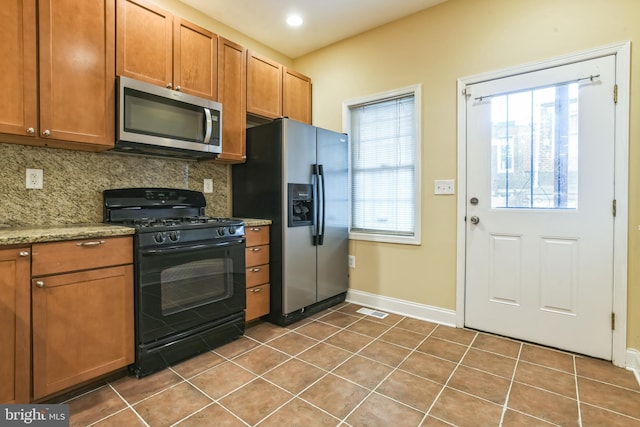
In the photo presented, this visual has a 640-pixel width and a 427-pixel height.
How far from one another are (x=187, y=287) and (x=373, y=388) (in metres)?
1.32

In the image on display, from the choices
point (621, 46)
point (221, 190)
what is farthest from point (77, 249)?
point (621, 46)

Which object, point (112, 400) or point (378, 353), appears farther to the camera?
point (378, 353)

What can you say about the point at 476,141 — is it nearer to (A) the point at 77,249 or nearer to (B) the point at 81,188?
(A) the point at 77,249

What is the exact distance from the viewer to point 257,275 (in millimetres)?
2760

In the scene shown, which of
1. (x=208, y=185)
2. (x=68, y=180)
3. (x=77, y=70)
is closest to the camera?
(x=77, y=70)

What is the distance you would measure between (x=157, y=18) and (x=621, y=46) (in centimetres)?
311

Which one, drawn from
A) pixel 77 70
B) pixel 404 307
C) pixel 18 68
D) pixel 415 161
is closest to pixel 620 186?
pixel 415 161

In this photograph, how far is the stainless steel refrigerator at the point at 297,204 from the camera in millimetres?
2766

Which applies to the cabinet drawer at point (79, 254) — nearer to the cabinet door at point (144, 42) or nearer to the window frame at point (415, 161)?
the cabinet door at point (144, 42)

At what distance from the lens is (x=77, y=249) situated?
1.71m

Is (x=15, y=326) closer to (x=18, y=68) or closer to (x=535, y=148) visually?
(x=18, y=68)

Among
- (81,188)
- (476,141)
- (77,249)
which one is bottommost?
(77,249)

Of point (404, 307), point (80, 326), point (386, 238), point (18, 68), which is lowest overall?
point (404, 307)

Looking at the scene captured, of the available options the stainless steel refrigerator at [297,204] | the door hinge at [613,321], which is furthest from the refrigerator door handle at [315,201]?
the door hinge at [613,321]
